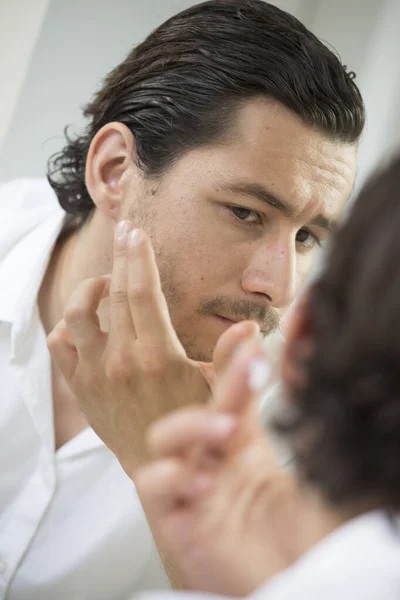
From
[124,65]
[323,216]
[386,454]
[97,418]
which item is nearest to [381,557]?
[386,454]

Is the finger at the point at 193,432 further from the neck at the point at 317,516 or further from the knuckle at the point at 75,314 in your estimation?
the knuckle at the point at 75,314

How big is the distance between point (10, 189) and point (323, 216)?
2.67 feet

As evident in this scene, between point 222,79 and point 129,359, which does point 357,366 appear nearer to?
point 129,359

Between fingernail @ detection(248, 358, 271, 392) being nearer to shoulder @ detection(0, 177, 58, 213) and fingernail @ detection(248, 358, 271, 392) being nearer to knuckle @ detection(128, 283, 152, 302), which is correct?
knuckle @ detection(128, 283, 152, 302)

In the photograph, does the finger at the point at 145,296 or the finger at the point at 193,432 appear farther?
the finger at the point at 145,296

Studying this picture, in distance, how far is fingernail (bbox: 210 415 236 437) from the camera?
1.73ft

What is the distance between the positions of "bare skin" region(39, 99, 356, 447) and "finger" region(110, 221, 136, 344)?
0.28 m

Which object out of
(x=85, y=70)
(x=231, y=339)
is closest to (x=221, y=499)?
(x=231, y=339)

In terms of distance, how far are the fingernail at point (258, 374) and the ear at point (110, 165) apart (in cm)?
86

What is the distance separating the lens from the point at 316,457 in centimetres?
48

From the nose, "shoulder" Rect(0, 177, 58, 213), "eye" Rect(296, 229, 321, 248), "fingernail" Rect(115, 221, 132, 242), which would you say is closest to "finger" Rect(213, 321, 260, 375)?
"fingernail" Rect(115, 221, 132, 242)

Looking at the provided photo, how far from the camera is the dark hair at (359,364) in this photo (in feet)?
1.42

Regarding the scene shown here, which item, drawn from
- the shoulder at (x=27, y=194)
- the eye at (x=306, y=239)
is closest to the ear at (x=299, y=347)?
the eye at (x=306, y=239)

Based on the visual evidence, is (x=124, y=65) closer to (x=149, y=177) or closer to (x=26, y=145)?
(x=149, y=177)
